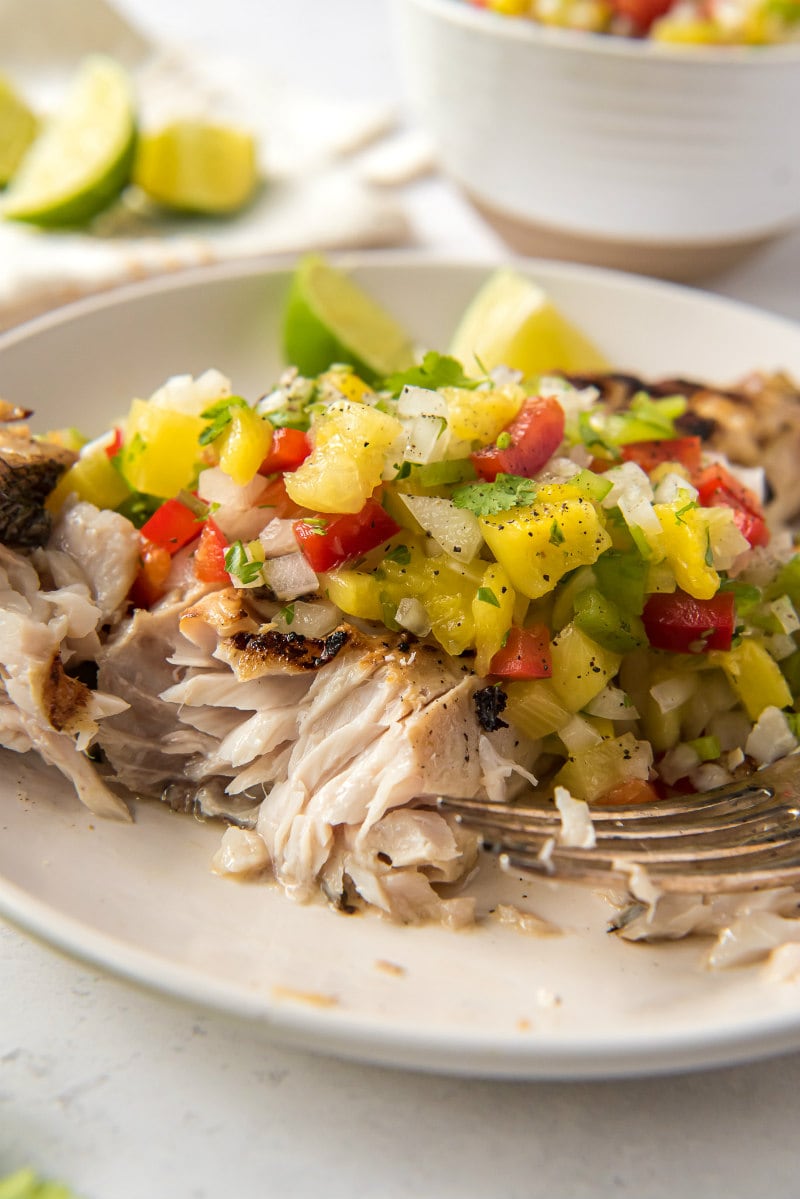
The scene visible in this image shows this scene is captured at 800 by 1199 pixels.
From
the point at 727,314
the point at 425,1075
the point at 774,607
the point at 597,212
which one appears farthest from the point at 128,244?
the point at 425,1075

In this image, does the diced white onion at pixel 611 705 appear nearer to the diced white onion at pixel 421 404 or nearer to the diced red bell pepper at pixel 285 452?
the diced white onion at pixel 421 404

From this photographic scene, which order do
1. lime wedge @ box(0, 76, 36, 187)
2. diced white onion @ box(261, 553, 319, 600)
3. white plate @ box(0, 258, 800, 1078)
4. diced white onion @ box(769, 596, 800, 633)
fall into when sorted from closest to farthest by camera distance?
1. white plate @ box(0, 258, 800, 1078)
2. diced white onion @ box(261, 553, 319, 600)
3. diced white onion @ box(769, 596, 800, 633)
4. lime wedge @ box(0, 76, 36, 187)

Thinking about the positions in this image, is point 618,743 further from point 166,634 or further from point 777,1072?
point 166,634

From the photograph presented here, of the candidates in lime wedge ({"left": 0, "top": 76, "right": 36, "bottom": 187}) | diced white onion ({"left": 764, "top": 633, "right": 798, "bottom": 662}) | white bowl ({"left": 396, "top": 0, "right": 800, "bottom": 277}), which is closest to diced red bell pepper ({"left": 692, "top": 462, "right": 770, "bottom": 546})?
diced white onion ({"left": 764, "top": 633, "right": 798, "bottom": 662})

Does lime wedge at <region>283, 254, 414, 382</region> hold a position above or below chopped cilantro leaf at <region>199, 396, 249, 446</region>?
below

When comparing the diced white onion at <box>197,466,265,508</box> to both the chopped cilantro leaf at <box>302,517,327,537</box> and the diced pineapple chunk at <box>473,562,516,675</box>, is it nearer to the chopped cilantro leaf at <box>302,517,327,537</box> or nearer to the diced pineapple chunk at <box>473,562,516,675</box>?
the chopped cilantro leaf at <box>302,517,327,537</box>

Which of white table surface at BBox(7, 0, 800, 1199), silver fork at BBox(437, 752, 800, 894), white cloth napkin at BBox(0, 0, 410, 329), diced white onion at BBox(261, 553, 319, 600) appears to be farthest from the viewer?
white cloth napkin at BBox(0, 0, 410, 329)
